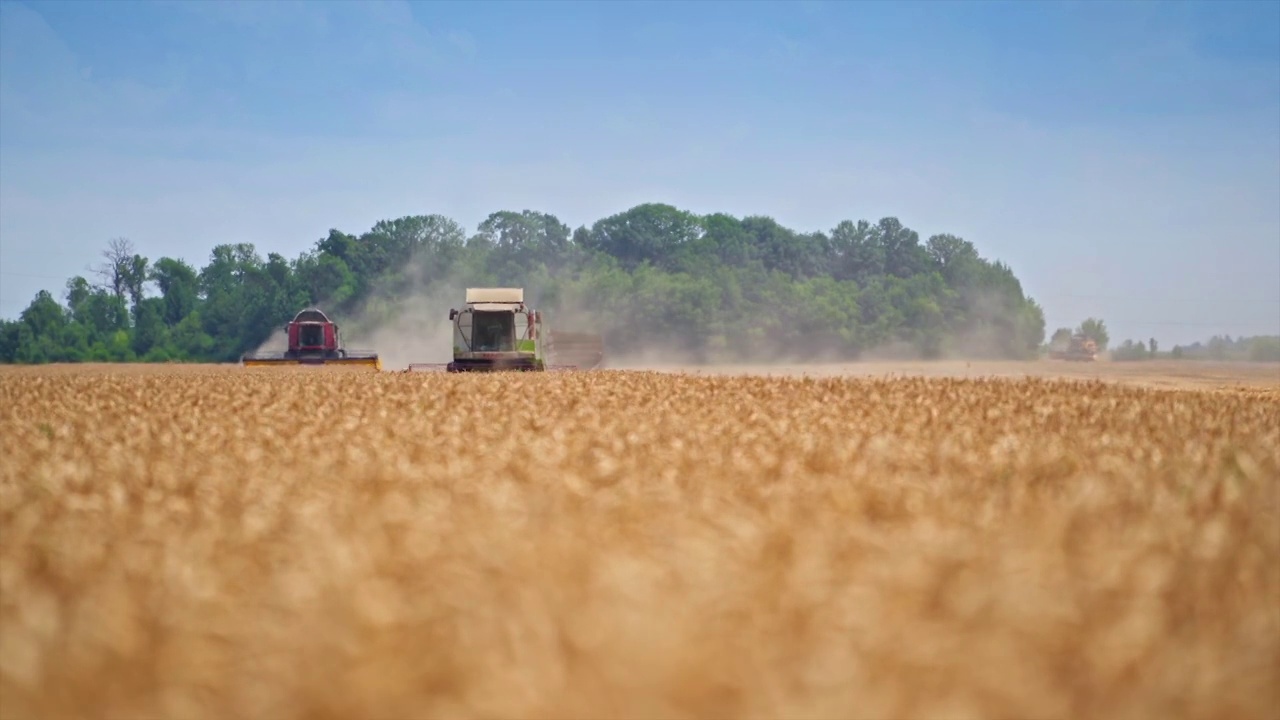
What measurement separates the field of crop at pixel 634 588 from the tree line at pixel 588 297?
75839 millimetres

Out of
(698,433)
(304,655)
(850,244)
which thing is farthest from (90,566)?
(850,244)

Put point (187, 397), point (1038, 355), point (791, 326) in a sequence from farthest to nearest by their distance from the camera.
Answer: point (1038, 355) < point (791, 326) < point (187, 397)

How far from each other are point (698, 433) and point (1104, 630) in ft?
16.1

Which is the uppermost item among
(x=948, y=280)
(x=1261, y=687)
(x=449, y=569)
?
(x=948, y=280)

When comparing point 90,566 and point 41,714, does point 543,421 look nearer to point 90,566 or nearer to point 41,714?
point 90,566

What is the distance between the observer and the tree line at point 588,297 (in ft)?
275

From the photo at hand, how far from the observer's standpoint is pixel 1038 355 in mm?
105438

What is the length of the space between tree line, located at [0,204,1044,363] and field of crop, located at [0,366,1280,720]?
75839mm

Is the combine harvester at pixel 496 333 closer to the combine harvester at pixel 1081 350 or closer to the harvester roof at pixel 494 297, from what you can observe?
the harvester roof at pixel 494 297

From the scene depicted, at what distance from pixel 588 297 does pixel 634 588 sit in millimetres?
80654

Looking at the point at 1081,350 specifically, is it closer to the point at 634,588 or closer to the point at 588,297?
the point at 588,297

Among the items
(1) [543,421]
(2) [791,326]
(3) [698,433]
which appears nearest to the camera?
(3) [698,433]

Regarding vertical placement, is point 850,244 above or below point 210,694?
above

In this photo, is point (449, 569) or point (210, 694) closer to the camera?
point (210, 694)
